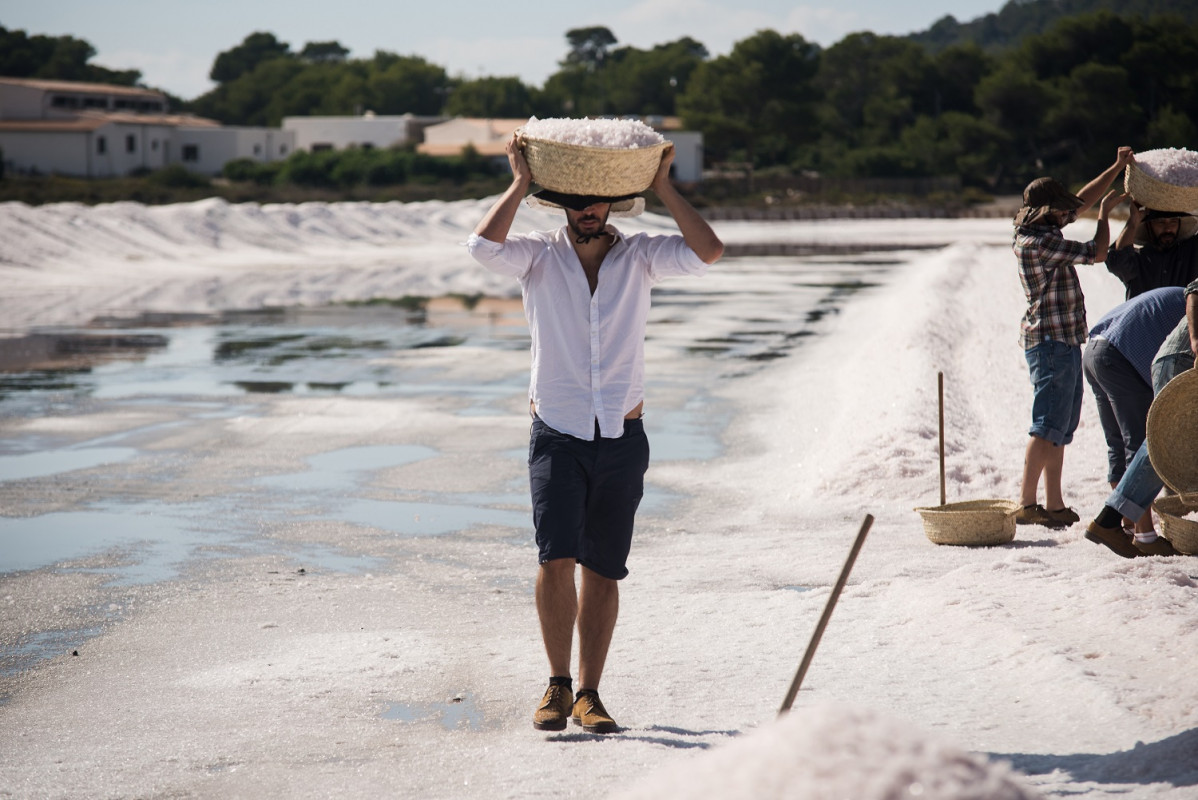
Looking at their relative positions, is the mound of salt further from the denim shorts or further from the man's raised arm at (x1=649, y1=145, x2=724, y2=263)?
the denim shorts

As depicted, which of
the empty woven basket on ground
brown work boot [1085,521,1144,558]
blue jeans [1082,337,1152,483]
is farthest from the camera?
blue jeans [1082,337,1152,483]

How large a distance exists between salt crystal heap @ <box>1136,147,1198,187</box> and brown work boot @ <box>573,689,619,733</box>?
4039 mm

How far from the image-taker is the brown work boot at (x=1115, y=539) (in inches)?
247

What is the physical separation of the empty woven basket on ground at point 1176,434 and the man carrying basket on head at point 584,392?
242 centimetres

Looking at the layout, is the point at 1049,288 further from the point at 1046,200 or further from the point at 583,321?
the point at 583,321

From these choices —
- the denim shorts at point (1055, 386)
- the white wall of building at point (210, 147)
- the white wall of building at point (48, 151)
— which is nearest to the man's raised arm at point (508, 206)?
the denim shorts at point (1055, 386)

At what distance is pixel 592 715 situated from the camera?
4.58 meters

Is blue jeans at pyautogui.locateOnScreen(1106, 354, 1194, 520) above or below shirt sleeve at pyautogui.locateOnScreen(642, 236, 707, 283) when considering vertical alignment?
below

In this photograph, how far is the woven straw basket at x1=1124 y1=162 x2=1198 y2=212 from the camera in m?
6.65

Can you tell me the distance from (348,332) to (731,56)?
261 feet

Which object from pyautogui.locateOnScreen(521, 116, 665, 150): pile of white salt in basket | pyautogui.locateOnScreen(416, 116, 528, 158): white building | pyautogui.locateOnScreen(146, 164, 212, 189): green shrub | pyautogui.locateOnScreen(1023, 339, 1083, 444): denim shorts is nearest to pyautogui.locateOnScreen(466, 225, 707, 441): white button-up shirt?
pyautogui.locateOnScreen(521, 116, 665, 150): pile of white salt in basket

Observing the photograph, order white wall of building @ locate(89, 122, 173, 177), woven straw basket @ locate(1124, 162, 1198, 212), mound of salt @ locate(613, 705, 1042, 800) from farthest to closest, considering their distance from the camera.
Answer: white wall of building @ locate(89, 122, 173, 177) < woven straw basket @ locate(1124, 162, 1198, 212) < mound of salt @ locate(613, 705, 1042, 800)

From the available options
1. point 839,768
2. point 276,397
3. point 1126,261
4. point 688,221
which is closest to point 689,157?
point 276,397

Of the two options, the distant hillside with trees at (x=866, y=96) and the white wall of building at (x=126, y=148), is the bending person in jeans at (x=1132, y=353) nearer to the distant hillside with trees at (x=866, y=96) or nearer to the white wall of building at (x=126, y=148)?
the distant hillside with trees at (x=866, y=96)
